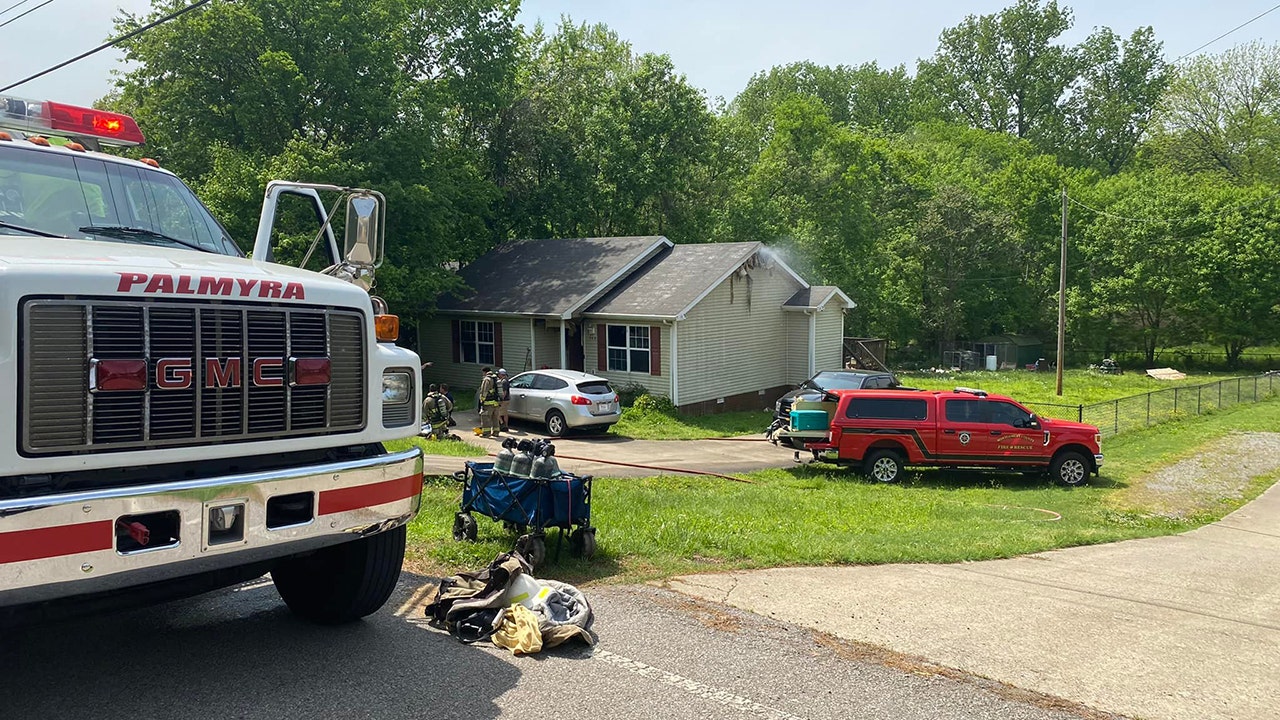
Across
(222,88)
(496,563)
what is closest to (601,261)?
(222,88)

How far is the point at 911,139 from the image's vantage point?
7025 cm

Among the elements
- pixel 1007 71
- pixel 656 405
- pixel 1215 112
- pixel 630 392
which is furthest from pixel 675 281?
pixel 1007 71

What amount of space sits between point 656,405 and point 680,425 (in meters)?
1.08

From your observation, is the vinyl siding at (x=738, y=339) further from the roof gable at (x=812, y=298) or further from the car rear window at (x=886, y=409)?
the car rear window at (x=886, y=409)

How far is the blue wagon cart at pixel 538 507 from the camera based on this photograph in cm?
766

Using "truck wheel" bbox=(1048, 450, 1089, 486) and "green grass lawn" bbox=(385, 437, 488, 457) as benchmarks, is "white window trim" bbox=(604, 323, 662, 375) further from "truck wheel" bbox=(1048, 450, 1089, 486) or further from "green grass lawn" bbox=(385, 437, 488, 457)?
"truck wheel" bbox=(1048, 450, 1089, 486)

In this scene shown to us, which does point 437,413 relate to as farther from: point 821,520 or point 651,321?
point 821,520

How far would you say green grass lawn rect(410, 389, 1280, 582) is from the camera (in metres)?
8.02

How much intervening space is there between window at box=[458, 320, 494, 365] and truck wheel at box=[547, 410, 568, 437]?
7.30 m

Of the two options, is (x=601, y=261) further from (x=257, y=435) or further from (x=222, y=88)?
(x=257, y=435)

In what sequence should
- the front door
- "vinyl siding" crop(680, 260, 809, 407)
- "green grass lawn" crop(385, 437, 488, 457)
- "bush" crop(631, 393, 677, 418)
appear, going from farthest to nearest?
the front door, "vinyl siding" crop(680, 260, 809, 407), "bush" crop(631, 393, 677, 418), "green grass lawn" crop(385, 437, 488, 457)

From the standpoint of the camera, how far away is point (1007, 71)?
82.4 m

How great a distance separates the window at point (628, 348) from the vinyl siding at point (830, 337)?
20.3 ft

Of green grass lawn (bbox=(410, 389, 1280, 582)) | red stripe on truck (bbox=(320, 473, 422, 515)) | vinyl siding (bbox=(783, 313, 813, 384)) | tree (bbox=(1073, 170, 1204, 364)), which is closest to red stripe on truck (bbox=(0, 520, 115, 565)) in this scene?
red stripe on truck (bbox=(320, 473, 422, 515))
